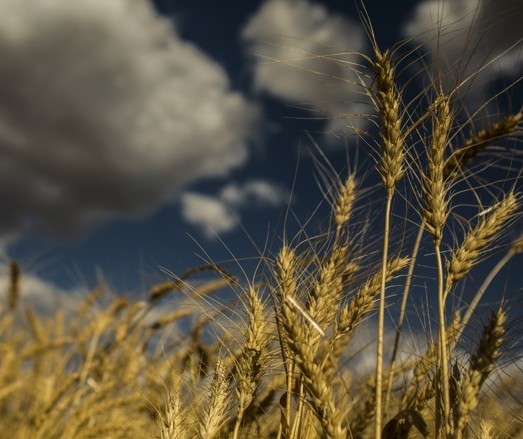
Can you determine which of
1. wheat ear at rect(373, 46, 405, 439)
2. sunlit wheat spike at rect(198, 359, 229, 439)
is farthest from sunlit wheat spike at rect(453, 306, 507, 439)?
sunlit wheat spike at rect(198, 359, 229, 439)

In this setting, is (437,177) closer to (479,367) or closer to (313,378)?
(479,367)

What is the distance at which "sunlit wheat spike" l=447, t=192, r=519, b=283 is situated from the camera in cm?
170

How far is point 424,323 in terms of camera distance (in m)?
1.97

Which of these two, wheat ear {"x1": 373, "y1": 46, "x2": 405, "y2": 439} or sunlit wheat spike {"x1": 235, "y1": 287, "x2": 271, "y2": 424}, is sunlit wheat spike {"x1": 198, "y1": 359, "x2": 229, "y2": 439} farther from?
wheat ear {"x1": 373, "y1": 46, "x2": 405, "y2": 439}

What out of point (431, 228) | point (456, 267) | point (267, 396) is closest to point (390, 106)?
point (431, 228)

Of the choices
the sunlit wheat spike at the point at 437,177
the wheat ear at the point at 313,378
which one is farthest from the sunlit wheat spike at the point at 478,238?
the wheat ear at the point at 313,378

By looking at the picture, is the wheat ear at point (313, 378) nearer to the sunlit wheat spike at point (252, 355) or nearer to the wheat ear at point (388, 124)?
the sunlit wheat spike at point (252, 355)

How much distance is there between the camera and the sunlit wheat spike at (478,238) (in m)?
1.70

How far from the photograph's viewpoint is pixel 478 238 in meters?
1.75

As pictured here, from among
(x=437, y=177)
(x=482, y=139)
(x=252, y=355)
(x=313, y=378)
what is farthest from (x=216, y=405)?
(x=482, y=139)

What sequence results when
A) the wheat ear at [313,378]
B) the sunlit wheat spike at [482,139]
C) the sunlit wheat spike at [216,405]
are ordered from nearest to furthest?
the wheat ear at [313,378] → the sunlit wheat spike at [216,405] → the sunlit wheat spike at [482,139]

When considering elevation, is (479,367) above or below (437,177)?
below

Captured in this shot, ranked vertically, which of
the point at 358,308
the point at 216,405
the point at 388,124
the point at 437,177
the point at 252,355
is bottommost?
the point at 216,405

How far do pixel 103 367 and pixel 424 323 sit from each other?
133 inches
